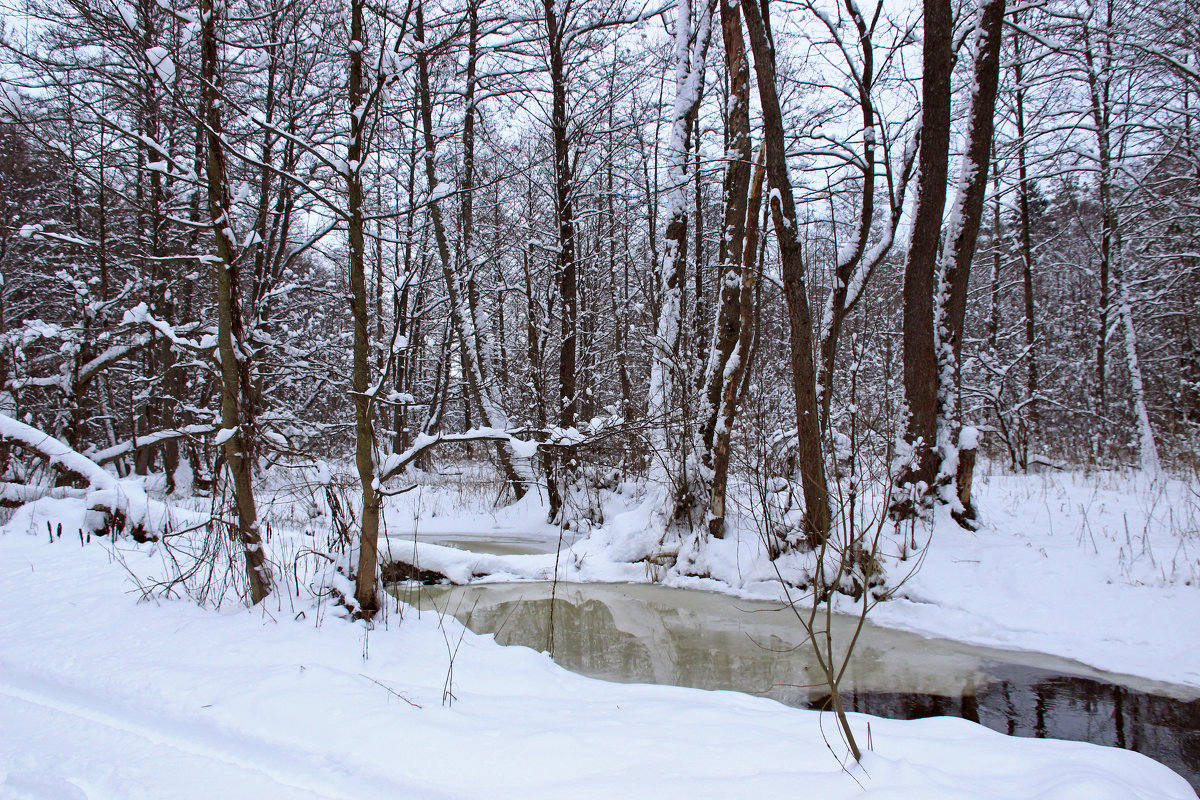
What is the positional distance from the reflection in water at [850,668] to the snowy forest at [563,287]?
1.21 ft

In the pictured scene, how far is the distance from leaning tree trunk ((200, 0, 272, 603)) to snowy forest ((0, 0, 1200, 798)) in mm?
25

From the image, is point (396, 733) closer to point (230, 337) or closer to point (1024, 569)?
point (230, 337)

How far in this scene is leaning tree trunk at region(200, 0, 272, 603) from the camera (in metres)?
4.05

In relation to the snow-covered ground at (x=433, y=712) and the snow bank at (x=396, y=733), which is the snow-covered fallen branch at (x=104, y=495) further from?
the snow bank at (x=396, y=733)

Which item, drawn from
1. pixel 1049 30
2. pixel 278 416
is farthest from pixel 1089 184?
pixel 278 416

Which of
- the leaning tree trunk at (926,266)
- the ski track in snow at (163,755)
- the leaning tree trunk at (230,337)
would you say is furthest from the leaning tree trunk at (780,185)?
the ski track in snow at (163,755)

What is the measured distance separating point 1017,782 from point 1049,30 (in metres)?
9.61

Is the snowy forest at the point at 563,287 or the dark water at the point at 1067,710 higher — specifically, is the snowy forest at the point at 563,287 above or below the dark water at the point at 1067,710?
above

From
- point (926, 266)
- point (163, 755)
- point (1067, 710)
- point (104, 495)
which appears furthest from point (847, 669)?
point (104, 495)

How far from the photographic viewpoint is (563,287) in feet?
35.5

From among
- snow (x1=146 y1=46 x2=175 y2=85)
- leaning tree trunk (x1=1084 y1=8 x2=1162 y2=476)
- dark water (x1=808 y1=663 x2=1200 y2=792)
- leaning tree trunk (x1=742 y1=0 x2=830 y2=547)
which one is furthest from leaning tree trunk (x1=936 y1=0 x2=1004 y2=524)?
snow (x1=146 y1=46 x2=175 y2=85)

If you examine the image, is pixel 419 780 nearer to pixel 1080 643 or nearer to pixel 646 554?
pixel 1080 643

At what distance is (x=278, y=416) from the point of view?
5.32m

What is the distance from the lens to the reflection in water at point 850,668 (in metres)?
3.65
